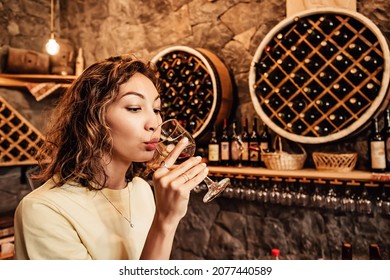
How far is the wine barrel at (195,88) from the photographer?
200cm

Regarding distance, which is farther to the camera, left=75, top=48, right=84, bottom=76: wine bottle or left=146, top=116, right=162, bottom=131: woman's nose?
left=75, top=48, right=84, bottom=76: wine bottle

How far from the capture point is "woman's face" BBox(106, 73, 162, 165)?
0.91m

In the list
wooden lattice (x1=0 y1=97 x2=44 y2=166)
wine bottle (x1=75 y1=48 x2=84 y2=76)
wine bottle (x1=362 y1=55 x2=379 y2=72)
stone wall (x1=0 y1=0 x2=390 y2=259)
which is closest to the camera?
wine bottle (x1=362 y1=55 x2=379 y2=72)

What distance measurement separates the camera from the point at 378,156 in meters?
1.47

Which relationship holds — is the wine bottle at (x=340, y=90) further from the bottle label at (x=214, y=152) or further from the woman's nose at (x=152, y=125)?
the woman's nose at (x=152, y=125)

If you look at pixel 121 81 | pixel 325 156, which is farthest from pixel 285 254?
pixel 121 81

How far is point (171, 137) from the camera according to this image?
33.5 inches

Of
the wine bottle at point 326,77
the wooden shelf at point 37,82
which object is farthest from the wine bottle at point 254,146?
the wooden shelf at point 37,82

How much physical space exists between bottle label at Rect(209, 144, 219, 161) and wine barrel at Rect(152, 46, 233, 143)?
0.37 feet

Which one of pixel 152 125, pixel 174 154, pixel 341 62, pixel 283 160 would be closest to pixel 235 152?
pixel 283 160

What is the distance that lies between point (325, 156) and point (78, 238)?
1.30 m

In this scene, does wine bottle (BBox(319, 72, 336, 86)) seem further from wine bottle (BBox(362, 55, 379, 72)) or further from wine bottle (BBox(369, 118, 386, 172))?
wine bottle (BBox(369, 118, 386, 172))

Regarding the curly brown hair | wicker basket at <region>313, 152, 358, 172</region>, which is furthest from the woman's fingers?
wicker basket at <region>313, 152, 358, 172</region>

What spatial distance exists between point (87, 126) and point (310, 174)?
3.73 feet
